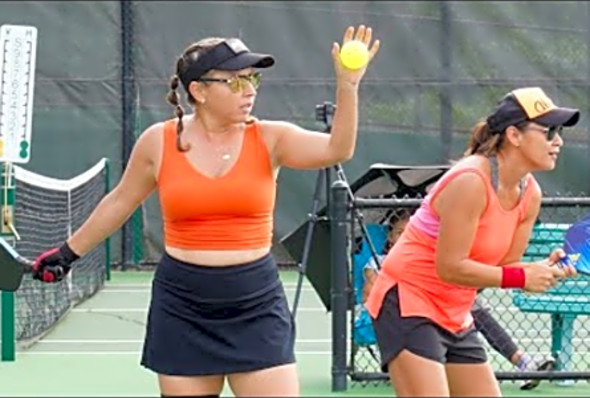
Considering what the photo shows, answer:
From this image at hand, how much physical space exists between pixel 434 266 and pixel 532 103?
0.57 m

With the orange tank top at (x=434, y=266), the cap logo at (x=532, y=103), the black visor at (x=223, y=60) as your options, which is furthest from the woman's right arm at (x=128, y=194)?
the cap logo at (x=532, y=103)

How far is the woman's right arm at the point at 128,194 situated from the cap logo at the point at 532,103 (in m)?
1.09

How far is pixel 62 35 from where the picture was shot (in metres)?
14.5

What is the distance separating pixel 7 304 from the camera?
8.27 metres

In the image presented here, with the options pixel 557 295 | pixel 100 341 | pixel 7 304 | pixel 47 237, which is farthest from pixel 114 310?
pixel 557 295

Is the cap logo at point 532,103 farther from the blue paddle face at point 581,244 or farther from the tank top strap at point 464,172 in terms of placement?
the blue paddle face at point 581,244

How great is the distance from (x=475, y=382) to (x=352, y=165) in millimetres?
10042

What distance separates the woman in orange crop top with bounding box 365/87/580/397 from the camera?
4.50 m

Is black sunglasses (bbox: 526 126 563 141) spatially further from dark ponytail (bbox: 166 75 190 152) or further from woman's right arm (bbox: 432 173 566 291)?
dark ponytail (bbox: 166 75 190 152)

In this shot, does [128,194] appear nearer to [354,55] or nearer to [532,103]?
[354,55]

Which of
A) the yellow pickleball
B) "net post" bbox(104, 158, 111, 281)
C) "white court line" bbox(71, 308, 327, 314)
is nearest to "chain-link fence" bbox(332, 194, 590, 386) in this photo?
the yellow pickleball

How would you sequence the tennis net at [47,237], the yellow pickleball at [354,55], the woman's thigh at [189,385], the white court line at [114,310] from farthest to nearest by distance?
the white court line at [114,310] < the tennis net at [47,237] < the woman's thigh at [189,385] < the yellow pickleball at [354,55]

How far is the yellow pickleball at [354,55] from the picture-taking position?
14.1 feet

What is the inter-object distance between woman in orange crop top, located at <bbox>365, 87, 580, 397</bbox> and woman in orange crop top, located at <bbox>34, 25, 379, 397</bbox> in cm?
34
